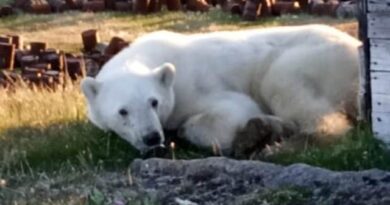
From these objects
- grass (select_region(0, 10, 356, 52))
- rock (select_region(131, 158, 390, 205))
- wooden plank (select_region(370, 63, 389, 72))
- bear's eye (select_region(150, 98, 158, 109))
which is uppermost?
wooden plank (select_region(370, 63, 389, 72))

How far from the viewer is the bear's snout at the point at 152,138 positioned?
8219mm

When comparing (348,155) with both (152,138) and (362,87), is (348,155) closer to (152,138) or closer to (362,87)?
(362,87)

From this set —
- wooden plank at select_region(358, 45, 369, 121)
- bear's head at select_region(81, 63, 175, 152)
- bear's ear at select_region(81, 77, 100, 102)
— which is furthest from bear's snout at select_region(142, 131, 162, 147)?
wooden plank at select_region(358, 45, 369, 121)

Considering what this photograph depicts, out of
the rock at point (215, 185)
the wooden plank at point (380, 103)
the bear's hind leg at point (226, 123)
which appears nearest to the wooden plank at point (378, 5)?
the wooden plank at point (380, 103)

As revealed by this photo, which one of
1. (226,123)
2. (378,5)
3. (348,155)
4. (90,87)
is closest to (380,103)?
(348,155)

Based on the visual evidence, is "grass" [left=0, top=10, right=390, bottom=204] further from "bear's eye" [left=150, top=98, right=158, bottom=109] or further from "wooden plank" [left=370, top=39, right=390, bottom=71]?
"wooden plank" [left=370, top=39, right=390, bottom=71]

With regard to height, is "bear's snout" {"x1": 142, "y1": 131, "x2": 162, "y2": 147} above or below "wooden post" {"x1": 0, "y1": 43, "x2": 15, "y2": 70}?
above

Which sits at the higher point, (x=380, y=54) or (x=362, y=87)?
(x=380, y=54)

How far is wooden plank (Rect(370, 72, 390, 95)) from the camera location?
7859mm

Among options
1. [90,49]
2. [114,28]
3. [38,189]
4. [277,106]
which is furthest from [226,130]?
[114,28]

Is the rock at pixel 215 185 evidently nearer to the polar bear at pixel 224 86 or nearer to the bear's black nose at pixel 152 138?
the bear's black nose at pixel 152 138

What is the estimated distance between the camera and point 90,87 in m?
8.77

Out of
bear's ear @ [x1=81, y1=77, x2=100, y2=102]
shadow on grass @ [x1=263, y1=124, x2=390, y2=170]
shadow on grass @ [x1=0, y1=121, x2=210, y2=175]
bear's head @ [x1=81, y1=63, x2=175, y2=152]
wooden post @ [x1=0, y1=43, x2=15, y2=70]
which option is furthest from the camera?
wooden post @ [x1=0, y1=43, x2=15, y2=70]

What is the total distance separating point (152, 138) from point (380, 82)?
155cm
